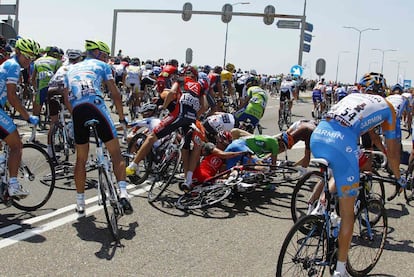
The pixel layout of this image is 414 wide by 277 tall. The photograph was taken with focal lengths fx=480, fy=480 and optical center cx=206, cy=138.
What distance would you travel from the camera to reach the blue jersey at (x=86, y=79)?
568 centimetres

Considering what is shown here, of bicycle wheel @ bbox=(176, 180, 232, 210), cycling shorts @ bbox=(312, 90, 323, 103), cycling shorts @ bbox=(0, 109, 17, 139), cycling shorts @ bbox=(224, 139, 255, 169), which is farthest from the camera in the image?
cycling shorts @ bbox=(312, 90, 323, 103)

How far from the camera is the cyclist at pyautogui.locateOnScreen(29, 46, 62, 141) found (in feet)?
36.2

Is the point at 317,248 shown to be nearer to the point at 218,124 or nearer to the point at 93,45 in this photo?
the point at 93,45

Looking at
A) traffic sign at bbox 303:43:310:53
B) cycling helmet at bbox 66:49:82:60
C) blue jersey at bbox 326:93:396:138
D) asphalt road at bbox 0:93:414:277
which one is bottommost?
asphalt road at bbox 0:93:414:277

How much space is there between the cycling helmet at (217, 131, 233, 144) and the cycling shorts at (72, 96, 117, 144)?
272cm

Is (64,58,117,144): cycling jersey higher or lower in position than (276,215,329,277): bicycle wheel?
higher

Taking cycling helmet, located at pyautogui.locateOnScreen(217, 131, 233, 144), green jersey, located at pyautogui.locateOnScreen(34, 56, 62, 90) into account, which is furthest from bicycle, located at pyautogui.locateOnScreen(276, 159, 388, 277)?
green jersey, located at pyautogui.locateOnScreen(34, 56, 62, 90)

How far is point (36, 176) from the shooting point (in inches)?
252

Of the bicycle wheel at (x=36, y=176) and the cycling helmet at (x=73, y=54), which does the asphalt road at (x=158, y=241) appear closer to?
the bicycle wheel at (x=36, y=176)

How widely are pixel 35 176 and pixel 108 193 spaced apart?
147cm

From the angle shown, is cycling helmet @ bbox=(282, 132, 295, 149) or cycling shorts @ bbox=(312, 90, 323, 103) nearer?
cycling helmet @ bbox=(282, 132, 295, 149)

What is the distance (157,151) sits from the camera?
25.5 feet

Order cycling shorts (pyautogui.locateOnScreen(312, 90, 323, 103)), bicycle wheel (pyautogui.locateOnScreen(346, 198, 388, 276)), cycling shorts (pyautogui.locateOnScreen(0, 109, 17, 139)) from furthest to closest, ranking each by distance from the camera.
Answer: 1. cycling shorts (pyautogui.locateOnScreen(312, 90, 323, 103))
2. cycling shorts (pyautogui.locateOnScreen(0, 109, 17, 139))
3. bicycle wheel (pyautogui.locateOnScreen(346, 198, 388, 276))

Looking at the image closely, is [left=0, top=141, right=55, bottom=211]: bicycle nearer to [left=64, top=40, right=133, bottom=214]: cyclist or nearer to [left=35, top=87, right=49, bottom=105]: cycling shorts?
[left=64, top=40, right=133, bottom=214]: cyclist
